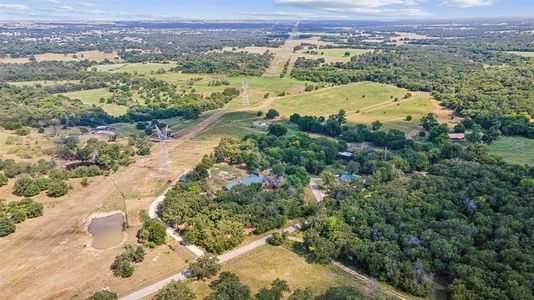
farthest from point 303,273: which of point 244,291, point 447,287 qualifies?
point 447,287

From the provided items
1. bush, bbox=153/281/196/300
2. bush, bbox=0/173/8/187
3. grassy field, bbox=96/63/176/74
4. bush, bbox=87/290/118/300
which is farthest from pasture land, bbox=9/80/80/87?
bush, bbox=153/281/196/300

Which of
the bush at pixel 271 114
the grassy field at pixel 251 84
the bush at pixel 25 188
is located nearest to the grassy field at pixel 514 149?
the bush at pixel 271 114

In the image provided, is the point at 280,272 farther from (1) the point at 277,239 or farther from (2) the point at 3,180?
(2) the point at 3,180

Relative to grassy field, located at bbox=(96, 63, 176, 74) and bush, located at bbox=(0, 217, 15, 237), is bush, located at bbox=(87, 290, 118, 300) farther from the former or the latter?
grassy field, located at bbox=(96, 63, 176, 74)

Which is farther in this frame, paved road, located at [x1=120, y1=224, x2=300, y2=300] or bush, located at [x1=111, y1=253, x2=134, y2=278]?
bush, located at [x1=111, y1=253, x2=134, y2=278]

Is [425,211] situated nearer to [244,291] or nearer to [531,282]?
[531,282]

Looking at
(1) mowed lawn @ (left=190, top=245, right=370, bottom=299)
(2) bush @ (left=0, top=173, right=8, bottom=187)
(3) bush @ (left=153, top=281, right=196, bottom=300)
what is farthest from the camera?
(2) bush @ (left=0, top=173, right=8, bottom=187)
